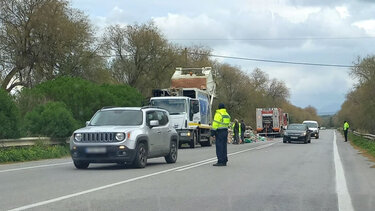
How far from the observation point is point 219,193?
10.4 meters

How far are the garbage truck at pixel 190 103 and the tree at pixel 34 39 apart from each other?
35.6ft

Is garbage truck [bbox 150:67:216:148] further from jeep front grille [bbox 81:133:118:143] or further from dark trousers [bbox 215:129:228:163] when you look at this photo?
jeep front grille [bbox 81:133:118:143]

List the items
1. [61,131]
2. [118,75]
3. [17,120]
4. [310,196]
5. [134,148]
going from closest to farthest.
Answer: [310,196] → [134,148] → [17,120] → [61,131] → [118,75]

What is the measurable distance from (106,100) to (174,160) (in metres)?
13.5

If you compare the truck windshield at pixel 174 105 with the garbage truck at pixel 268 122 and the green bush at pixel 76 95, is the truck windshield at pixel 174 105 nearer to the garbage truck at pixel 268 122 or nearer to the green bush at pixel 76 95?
the green bush at pixel 76 95

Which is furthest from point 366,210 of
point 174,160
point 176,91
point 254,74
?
point 254,74

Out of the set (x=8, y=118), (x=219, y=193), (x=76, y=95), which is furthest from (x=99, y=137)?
(x=76, y=95)

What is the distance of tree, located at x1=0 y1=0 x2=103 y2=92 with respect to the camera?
133 ft

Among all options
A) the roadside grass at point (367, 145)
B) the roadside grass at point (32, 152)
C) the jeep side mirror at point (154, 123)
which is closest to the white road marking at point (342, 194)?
the jeep side mirror at point (154, 123)

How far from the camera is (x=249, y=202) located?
30.8 ft

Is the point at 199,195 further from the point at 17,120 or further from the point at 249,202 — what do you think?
the point at 17,120

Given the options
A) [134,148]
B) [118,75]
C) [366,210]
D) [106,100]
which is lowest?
[366,210]

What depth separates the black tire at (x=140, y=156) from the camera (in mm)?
14914

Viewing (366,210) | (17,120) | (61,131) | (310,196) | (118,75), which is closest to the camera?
(366,210)
